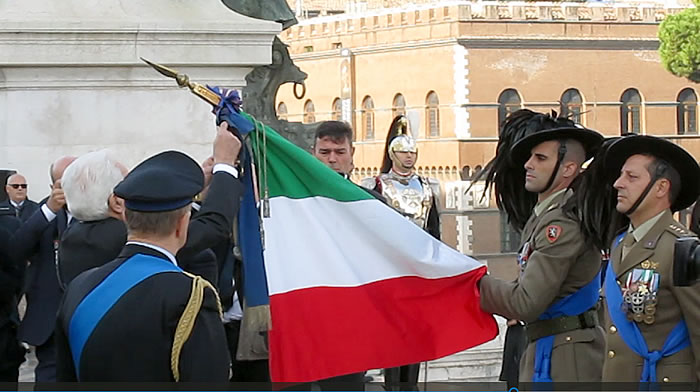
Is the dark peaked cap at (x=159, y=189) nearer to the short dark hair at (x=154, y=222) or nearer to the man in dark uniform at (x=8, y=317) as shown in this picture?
the short dark hair at (x=154, y=222)

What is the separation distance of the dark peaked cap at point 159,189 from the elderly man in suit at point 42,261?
249 cm

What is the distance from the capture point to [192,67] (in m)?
8.09

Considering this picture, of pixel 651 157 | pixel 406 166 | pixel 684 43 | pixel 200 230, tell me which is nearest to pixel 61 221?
pixel 200 230

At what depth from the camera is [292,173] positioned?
5500 millimetres

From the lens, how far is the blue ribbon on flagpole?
17.2 feet

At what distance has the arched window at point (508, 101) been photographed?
7656 cm

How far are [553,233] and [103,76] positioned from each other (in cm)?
304

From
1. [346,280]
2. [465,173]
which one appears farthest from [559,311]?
[465,173]

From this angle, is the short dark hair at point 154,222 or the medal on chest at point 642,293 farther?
the medal on chest at point 642,293

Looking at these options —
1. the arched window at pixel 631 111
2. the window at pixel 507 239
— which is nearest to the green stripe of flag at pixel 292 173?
the window at pixel 507 239

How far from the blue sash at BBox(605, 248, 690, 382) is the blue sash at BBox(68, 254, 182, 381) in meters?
2.03

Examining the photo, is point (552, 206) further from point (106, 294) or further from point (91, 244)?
point (106, 294)

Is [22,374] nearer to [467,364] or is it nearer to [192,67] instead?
[192,67]

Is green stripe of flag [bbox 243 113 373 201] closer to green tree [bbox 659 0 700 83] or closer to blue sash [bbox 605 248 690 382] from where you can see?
blue sash [bbox 605 248 690 382]
